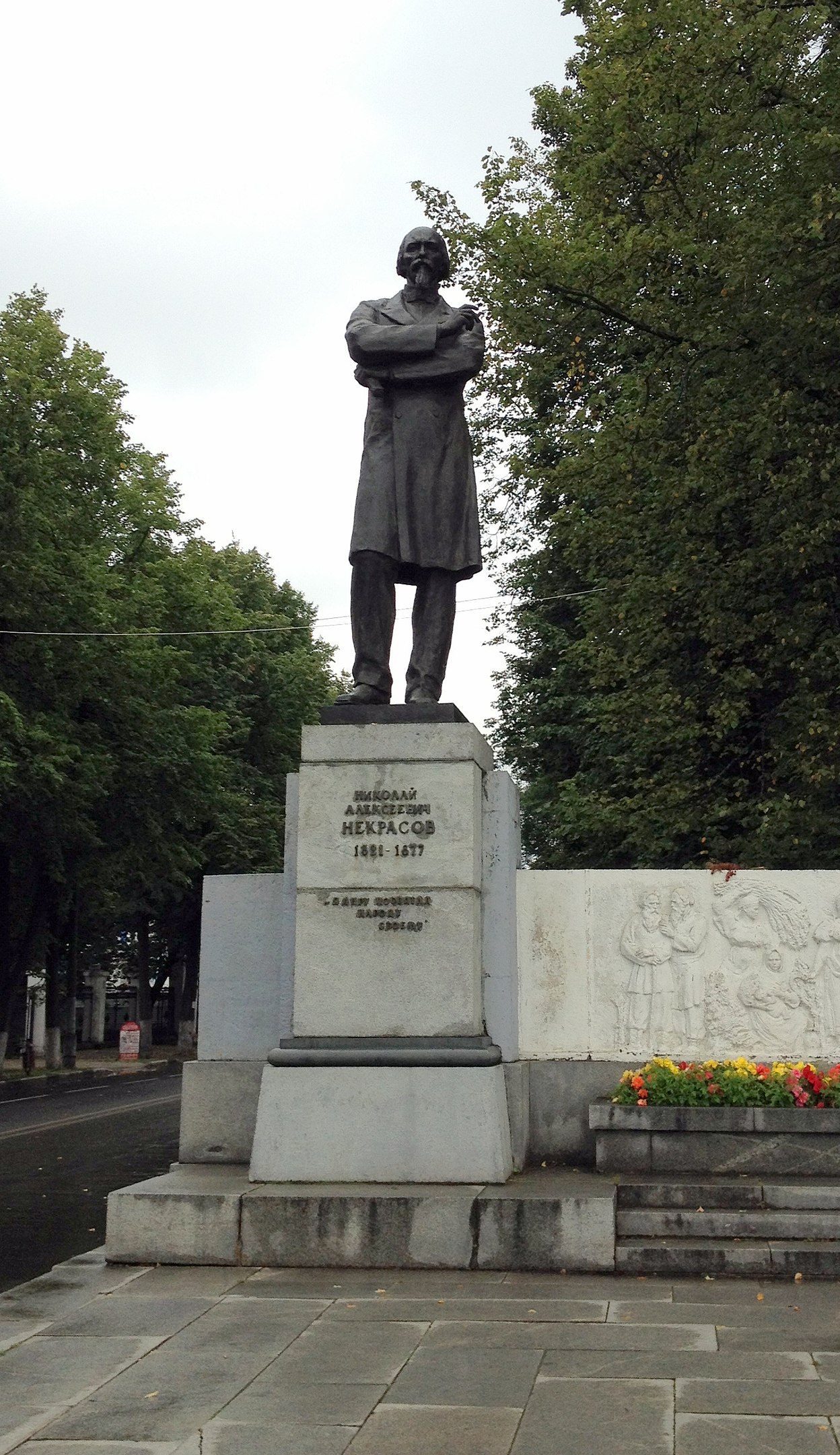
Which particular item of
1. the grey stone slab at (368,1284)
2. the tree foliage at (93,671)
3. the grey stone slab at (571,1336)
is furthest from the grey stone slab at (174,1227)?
the tree foliage at (93,671)

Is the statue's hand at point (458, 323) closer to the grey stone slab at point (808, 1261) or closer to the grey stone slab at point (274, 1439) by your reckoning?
the grey stone slab at point (808, 1261)

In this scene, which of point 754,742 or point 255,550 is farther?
point 255,550

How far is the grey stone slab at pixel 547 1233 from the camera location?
26.1ft

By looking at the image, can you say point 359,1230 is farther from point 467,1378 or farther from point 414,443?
point 414,443

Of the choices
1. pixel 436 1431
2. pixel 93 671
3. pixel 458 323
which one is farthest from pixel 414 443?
pixel 93 671

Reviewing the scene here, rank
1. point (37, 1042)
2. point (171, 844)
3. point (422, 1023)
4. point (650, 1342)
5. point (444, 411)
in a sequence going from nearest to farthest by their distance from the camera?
point (650, 1342) < point (422, 1023) < point (444, 411) < point (171, 844) < point (37, 1042)

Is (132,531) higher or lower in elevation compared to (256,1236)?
higher

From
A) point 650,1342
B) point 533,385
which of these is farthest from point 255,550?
point 650,1342

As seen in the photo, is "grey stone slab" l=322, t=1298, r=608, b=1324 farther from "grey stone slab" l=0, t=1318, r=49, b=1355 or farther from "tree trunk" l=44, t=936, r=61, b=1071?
"tree trunk" l=44, t=936, r=61, b=1071

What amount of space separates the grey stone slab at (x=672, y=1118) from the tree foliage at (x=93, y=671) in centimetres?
1662

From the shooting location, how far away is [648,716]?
2028cm

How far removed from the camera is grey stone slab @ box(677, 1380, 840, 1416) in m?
5.42

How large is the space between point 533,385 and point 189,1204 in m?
17.2

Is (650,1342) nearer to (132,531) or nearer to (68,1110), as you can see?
(68,1110)
